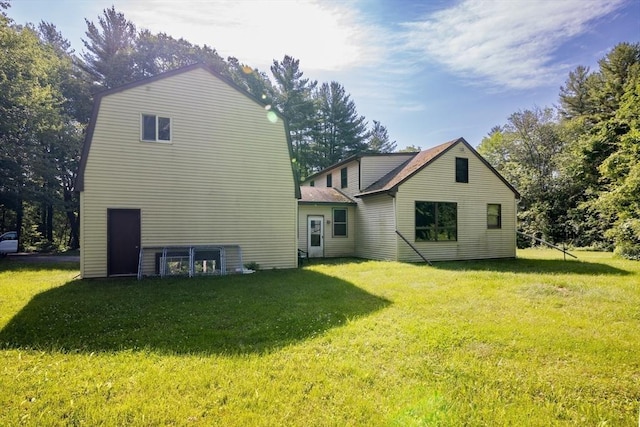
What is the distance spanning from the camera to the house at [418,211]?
45.5 feet

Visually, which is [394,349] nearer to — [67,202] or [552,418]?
[552,418]

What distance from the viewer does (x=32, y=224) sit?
92.6 feet

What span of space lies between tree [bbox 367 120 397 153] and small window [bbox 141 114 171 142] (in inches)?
1342

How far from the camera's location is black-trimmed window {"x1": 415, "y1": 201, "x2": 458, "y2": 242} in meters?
14.1

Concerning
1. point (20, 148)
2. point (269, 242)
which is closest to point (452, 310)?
point (269, 242)

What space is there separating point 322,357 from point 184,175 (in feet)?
27.7

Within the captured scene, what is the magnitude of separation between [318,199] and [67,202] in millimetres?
19742

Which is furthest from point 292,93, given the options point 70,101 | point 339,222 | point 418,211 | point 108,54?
point 418,211

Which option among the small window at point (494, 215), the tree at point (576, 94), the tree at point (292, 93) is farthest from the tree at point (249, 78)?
the tree at point (576, 94)

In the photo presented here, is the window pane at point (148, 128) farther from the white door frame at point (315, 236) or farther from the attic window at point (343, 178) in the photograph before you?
the attic window at point (343, 178)

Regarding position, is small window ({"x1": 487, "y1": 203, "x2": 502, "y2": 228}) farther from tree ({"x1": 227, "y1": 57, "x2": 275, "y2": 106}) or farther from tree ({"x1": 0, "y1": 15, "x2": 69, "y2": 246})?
tree ({"x1": 0, "y1": 15, "x2": 69, "y2": 246})

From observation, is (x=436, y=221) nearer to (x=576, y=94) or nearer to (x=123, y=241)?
(x=123, y=241)

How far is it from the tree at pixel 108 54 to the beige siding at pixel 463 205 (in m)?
23.3

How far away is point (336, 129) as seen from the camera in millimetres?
36000
